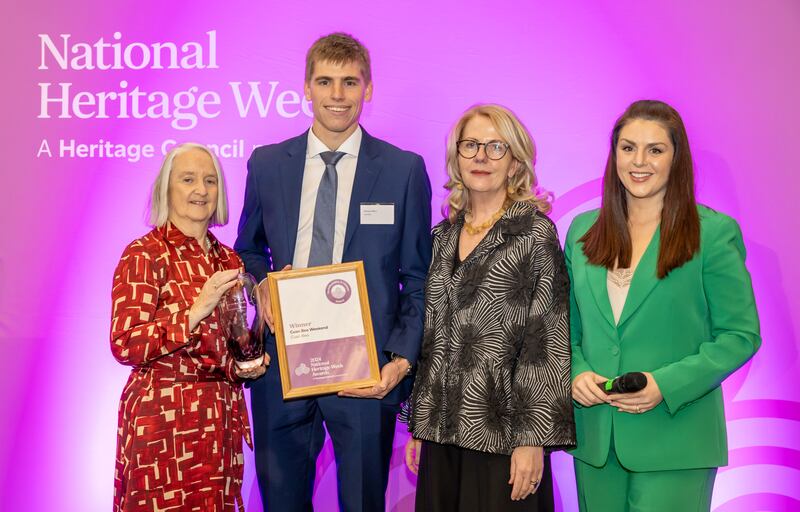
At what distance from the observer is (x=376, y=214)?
9.82 feet

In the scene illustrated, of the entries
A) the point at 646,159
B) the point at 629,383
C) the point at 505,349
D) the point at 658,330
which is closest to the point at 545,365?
the point at 505,349

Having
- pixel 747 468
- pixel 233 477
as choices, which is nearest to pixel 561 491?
pixel 747 468

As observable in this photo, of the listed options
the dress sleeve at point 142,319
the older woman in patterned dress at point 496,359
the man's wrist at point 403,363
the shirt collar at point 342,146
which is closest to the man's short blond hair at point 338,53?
the shirt collar at point 342,146

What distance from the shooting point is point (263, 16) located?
3961 millimetres

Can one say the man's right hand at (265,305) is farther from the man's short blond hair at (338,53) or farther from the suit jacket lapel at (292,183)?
the man's short blond hair at (338,53)

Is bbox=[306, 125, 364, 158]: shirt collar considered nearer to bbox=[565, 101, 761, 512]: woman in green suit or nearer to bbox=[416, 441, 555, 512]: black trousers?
bbox=[565, 101, 761, 512]: woman in green suit

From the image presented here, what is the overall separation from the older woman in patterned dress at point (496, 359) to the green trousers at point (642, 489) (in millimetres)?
154

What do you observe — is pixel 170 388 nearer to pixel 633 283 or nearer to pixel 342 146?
pixel 342 146

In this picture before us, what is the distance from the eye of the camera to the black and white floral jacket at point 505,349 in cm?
254

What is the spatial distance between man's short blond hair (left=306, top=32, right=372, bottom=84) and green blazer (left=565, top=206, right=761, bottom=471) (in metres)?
1.33

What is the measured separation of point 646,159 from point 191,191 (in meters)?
1.74

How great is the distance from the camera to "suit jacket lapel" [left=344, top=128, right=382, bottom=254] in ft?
A: 9.78

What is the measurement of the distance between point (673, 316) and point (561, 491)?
179 centimetres

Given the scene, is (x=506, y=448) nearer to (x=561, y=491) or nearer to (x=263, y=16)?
(x=561, y=491)
